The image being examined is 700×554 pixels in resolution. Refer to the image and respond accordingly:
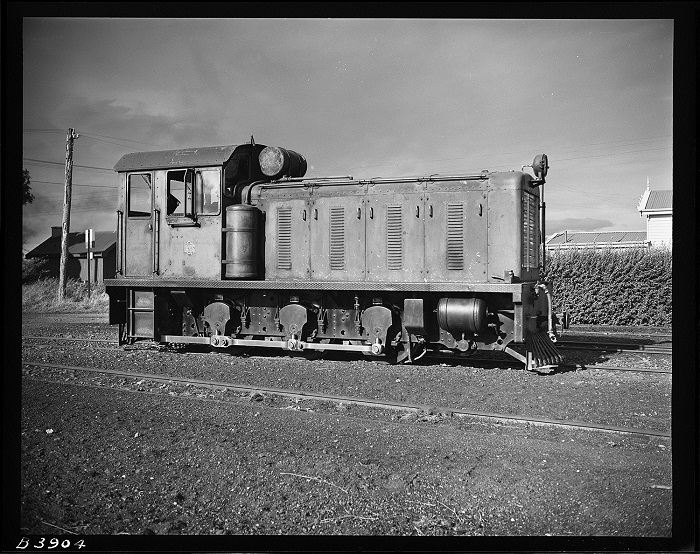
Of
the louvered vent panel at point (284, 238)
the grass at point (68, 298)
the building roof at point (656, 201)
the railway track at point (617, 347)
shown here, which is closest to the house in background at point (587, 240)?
the railway track at point (617, 347)

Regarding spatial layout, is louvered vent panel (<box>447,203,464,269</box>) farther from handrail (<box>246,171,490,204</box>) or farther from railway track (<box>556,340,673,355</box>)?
railway track (<box>556,340,673,355</box>)

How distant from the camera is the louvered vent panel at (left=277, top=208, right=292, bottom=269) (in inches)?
395

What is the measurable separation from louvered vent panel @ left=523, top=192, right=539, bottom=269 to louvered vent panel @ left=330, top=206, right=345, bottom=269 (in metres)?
3.03

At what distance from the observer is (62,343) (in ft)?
37.5

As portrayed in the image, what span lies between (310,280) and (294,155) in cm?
262

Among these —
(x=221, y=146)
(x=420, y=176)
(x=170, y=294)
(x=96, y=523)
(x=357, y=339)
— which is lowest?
(x=96, y=523)

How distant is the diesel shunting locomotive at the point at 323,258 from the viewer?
29.0 ft

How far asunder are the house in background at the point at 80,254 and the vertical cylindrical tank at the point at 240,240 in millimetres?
2761

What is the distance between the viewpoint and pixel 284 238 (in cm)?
1007

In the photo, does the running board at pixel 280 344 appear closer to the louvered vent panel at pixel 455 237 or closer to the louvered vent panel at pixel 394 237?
the louvered vent panel at pixel 394 237

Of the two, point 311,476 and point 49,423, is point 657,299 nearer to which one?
point 311,476

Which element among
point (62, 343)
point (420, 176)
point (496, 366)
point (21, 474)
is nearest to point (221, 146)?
point (420, 176)

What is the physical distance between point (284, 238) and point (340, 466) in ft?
19.7

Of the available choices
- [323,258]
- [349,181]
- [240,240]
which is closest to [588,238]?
[349,181]
